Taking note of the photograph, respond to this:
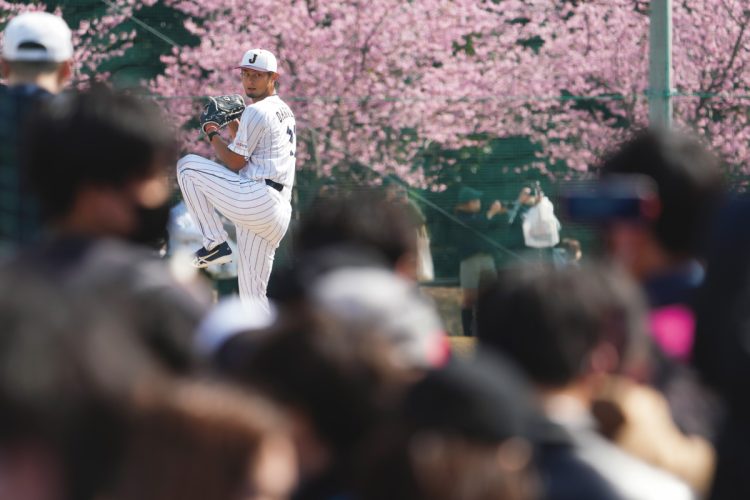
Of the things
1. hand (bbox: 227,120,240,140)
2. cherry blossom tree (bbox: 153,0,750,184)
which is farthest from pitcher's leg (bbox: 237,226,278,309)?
cherry blossom tree (bbox: 153,0,750,184)

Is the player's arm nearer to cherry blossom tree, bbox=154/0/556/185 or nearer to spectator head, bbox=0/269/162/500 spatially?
cherry blossom tree, bbox=154/0/556/185

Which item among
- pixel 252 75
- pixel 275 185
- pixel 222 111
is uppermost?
pixel 252 75

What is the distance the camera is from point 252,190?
28.0 feet

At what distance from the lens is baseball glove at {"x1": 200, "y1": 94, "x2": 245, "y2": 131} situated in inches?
343

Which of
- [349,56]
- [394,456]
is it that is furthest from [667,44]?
[394,456]

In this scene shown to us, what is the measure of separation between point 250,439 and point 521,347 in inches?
25.3

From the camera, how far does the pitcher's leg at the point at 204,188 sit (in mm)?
8539

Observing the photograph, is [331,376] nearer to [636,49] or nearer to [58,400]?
[58,400]

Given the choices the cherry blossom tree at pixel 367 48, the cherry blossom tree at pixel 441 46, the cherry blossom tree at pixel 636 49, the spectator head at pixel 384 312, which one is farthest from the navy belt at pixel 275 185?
the spectator head at pixel 384 312

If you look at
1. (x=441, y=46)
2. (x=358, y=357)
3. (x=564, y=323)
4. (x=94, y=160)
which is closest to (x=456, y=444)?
(x=358, y=357)

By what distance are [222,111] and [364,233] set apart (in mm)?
5572

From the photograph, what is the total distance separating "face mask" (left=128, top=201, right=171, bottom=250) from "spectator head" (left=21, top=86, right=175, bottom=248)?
0.10 metres

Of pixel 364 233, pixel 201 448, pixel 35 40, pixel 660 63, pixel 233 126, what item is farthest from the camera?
pixel 660 63

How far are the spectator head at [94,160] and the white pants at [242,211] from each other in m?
5.52
